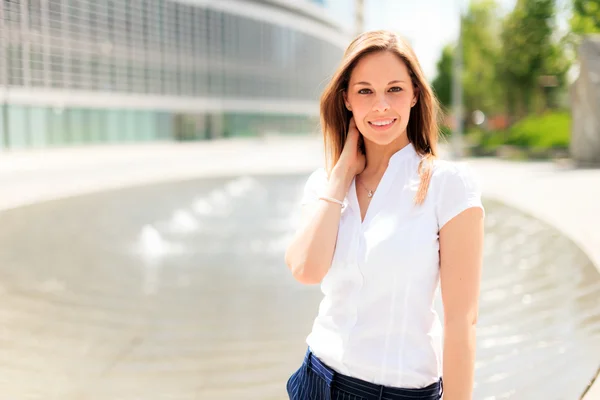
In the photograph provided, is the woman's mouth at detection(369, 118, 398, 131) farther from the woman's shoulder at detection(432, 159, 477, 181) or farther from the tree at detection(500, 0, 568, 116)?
the tree at detection(500, 0, 568, 116)

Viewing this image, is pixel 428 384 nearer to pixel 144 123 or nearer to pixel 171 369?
pixel 171 369

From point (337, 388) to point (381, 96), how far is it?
869 mm

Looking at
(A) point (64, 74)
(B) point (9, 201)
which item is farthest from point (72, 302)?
(A) point (64, 74)

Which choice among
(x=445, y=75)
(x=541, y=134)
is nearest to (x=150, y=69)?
(x=541, y=134)

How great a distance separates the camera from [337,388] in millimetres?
1842

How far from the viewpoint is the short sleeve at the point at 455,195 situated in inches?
67.3

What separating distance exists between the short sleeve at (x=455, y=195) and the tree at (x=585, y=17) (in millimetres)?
37520

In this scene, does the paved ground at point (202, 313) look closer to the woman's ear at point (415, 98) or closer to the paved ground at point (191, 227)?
the paved ground at point (191, 227)

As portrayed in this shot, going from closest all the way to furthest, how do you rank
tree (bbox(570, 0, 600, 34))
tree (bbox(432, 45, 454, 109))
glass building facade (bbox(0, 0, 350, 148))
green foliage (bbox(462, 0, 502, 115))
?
tree (bbox(570, 0, 600, 34)), glass building facade (bbox(0, 0, 350, 148)), green foliage (bbox(462, 0, 502, 115)), tree (bbox(432, 45, 454, 109))

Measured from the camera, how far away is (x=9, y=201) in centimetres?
1523

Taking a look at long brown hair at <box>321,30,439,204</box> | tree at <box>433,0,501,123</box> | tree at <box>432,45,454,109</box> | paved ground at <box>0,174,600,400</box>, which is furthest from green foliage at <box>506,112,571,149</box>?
tree at <box>432,45,454,109</box>

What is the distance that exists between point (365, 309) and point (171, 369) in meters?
3.42

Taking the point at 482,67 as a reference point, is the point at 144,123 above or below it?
below

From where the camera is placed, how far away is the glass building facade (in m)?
36.4
